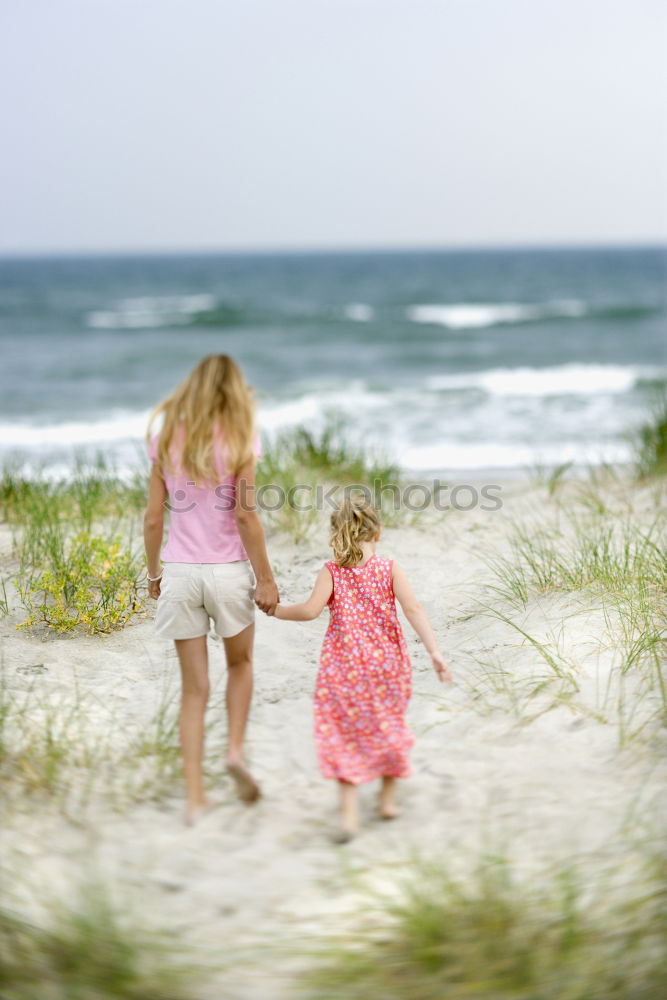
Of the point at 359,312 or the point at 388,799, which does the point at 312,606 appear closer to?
the point at 388,799

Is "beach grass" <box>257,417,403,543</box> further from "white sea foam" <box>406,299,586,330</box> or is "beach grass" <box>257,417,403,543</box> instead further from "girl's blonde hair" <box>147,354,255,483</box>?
"white sea foam" <box>406,299,586,330</box>

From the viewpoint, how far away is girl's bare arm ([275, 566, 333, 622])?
3.33m

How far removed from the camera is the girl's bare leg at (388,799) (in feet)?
10.3

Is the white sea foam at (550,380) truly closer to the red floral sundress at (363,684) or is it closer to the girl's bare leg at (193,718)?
the red floral sundress at (363,684)

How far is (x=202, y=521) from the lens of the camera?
3.21 meters

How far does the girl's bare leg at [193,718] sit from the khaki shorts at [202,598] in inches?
2.5

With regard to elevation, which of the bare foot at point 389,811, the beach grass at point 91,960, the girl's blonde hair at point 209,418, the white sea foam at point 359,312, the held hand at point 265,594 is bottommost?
the beach grass at point 91,960

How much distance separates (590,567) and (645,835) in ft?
6.48

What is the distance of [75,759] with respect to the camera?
342 centimetres

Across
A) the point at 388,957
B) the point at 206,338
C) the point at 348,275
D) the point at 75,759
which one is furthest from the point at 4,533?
the point at 348,275

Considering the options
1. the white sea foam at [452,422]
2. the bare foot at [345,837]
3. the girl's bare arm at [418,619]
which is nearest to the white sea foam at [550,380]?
the white sea foam at [452,422]

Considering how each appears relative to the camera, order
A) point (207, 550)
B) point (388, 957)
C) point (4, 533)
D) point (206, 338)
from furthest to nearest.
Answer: point (206, 338), point (4, 533), point (207, 550), point (388, 957)

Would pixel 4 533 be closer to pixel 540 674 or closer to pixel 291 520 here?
pixel 291 520

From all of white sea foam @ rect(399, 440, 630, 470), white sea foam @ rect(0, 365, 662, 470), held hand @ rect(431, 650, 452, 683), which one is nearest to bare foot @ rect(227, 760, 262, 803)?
held hand @ rect(431, 650, 452, 683)
